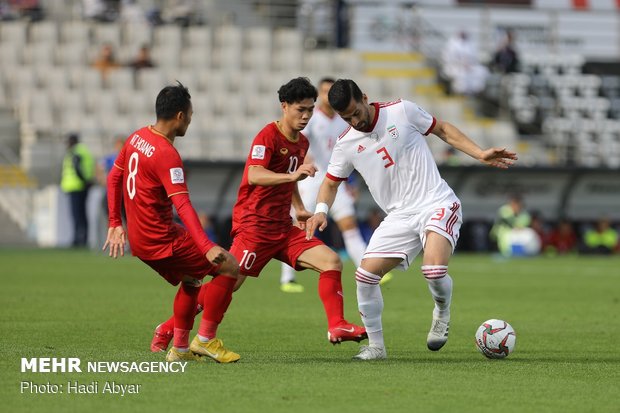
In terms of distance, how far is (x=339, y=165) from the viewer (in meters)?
9.45

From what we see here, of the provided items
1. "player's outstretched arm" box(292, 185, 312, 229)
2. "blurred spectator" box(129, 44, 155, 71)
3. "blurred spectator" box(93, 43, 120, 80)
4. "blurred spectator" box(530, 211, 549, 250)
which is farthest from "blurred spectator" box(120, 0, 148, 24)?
"player's outstretched arm" box(292, 185, 312, 229)

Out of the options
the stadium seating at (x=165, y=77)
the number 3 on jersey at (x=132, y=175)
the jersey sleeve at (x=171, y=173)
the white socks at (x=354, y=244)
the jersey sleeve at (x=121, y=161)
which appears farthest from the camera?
the stadium seating at (x=165, y=77)

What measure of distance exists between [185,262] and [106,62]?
68.6ft

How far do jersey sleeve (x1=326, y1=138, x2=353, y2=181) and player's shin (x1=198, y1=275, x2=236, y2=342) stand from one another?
4.07 ft

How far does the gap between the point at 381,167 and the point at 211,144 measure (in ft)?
60.3

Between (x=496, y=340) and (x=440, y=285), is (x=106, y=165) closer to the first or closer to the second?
(x=440, y=285)

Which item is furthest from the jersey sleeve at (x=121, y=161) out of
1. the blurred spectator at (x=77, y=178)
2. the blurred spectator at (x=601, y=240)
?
the blurred spectator at (x=601, y=240)

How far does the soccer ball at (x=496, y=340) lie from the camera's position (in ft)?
30.2

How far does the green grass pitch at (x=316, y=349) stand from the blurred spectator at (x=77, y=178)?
243 inches

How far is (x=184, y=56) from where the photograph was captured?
1185 inches

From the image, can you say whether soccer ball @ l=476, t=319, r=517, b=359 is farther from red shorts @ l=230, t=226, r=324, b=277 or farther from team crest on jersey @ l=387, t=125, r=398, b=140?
team crest on jersey @ l=387, t=125, r=398, b=140

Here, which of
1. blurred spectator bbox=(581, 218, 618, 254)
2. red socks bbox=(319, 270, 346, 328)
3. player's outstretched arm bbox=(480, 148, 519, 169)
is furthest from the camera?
blurred spectator bbox=(581, 218, 618, 254)

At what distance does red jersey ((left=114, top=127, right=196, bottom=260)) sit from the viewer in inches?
334

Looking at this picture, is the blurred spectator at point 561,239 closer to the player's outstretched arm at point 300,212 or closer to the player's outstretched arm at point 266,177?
the player's outstretched arm at point 300,212
